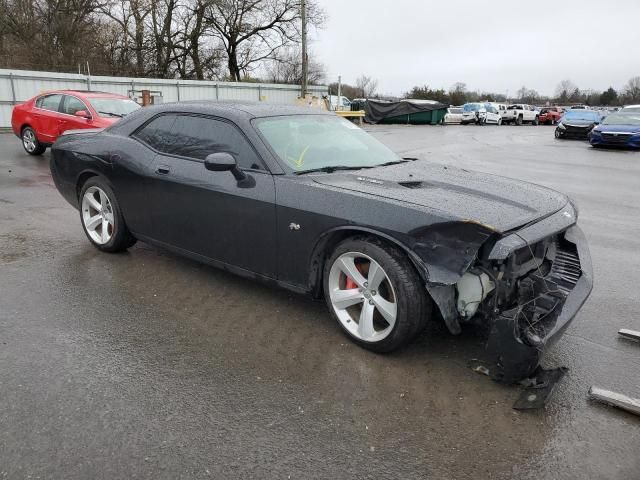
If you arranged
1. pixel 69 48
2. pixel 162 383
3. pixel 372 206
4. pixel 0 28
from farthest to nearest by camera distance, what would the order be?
pixel 69 48, pixel 0 28, pixel 372 206, pixel 162 383

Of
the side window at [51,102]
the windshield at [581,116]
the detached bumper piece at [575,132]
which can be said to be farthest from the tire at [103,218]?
the windshield at [581,116]

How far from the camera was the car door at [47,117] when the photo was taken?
11641 millimetres

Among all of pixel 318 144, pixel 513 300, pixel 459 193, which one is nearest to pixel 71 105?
pixel 318 144

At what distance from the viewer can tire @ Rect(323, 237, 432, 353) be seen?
3.08 meters

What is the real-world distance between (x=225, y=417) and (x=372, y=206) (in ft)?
4.85

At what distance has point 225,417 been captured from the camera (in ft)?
8.75

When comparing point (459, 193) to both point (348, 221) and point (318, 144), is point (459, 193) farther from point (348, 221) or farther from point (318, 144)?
point (318, 144)

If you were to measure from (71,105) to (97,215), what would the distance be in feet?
25.0

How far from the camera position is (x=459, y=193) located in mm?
3385

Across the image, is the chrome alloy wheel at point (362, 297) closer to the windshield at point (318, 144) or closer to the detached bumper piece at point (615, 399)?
the windshield at point (318, 144)

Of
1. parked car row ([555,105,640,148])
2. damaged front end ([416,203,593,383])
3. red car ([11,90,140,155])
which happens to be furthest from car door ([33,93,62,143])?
parked car row ([555,105,640,148])

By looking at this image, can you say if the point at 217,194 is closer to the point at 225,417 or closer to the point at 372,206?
the point at 372,206

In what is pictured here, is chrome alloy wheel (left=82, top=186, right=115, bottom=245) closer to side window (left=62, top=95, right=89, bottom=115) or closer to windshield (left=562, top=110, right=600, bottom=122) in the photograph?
side window (left=62, top=95, right=89, bottom=115)

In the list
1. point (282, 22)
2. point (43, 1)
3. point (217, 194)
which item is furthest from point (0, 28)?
point (217, 194)
